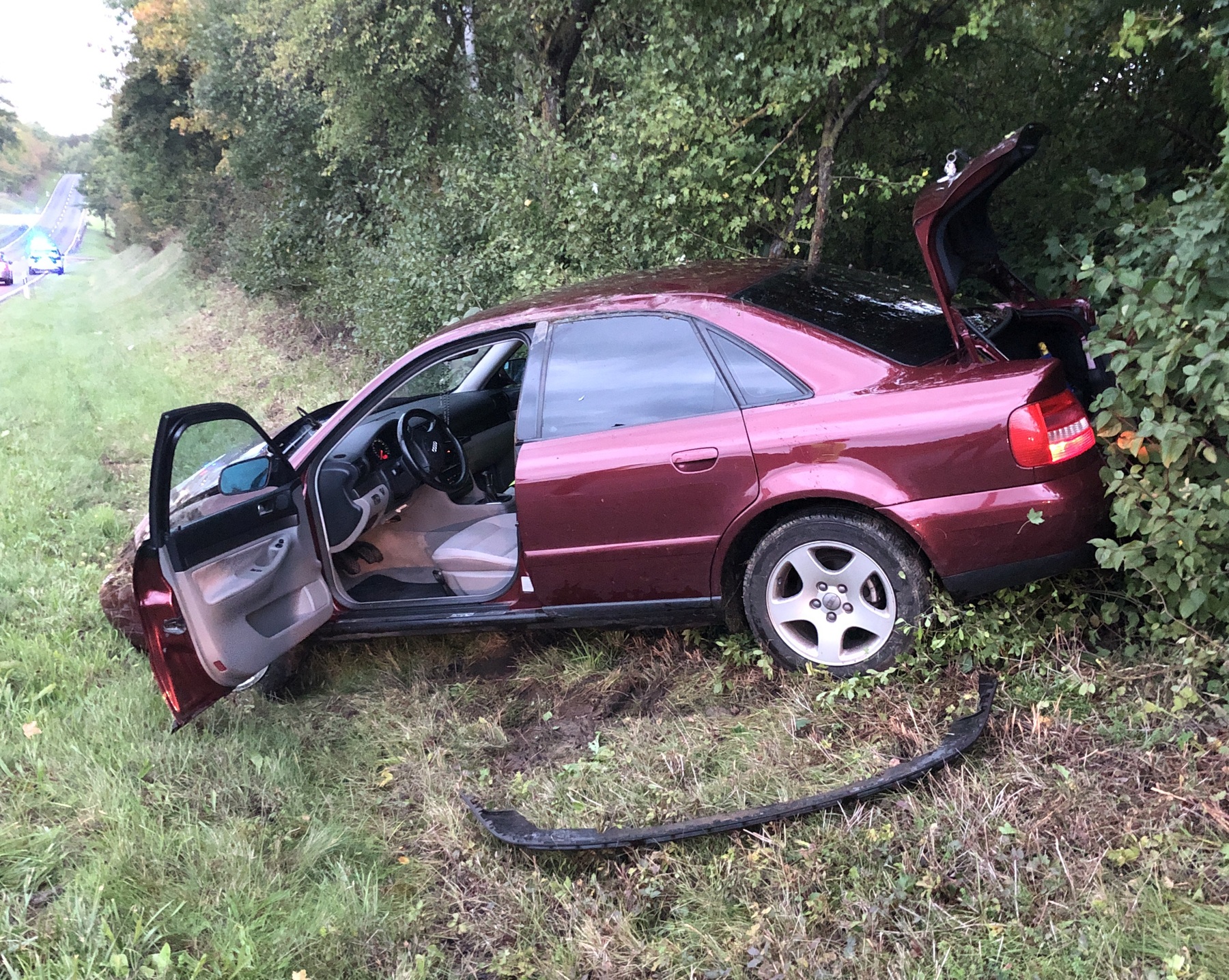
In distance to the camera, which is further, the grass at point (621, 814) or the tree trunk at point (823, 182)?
the tree trunk at point (823, 182)

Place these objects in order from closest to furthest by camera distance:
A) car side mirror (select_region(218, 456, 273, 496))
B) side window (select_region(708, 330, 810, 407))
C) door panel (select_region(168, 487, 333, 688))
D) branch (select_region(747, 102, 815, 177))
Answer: side window (select_region(708, 330, 810, 407)) < door panel (select_region(168, 487, 333, 688)) < car side mirror (select_region(218, 456, 273, 496)) < branch (select_region(747, 102, 815, 177))

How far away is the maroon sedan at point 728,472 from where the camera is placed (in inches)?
106

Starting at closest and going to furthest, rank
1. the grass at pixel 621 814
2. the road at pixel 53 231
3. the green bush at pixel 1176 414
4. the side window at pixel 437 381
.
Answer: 1. the grass at pixel 621 814
2. the green bush at pixel 1176 414
3. the side window at pixel 437 381
4. the road at pixel 53 231

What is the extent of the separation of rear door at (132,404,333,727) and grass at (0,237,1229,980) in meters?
0.39

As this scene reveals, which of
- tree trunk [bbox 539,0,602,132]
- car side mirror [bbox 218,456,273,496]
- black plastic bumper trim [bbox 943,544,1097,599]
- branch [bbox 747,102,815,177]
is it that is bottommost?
black plastic bumper trim [bbox 943,544,1097,599]

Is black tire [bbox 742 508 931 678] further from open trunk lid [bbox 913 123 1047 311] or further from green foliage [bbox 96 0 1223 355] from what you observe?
green foliage [bbox 96 0 1223 355]

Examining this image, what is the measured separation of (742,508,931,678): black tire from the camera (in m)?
2.82

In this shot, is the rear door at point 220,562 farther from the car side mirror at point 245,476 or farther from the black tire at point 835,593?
the black tire at point 835,593

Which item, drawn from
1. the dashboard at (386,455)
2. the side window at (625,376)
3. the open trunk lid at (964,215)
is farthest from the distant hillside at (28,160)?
the open trunk lid at (964,215)

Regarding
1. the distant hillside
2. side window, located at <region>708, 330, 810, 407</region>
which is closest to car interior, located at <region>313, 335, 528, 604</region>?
side window, located at <region>708, 330, 810, 407</region>

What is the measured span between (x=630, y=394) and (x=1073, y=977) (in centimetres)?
220

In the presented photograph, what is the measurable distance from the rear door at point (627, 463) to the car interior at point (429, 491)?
36 cm

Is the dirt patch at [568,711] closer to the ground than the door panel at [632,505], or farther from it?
closer to the ground

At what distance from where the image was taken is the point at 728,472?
2.95 m
